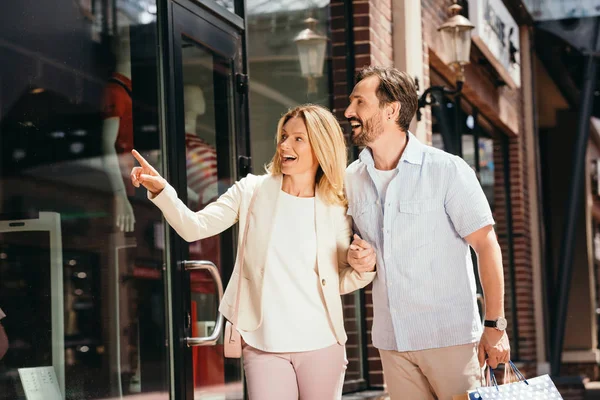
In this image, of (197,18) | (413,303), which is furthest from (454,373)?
(197,18)

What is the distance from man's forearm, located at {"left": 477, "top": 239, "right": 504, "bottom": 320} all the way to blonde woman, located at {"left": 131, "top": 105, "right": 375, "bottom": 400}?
36cm

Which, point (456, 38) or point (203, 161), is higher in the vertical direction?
point (456, 38)

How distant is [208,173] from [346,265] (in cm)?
194

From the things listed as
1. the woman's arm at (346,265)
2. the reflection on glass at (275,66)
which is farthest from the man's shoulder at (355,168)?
the reflection on glass at (275,66)

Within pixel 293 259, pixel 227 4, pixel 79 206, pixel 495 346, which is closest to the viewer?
pixel 495 346

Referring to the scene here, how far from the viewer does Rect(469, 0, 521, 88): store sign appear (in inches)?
382

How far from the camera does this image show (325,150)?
3521mm

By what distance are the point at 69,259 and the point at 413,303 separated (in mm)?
1534

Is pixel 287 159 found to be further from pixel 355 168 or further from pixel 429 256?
pixel 429 256

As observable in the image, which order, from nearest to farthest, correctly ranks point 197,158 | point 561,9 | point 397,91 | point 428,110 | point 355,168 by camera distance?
point 397,91, point 355,168, point 197,158, point 428,110, point 561,9

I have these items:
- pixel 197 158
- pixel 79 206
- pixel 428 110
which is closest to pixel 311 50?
pixel 428 110

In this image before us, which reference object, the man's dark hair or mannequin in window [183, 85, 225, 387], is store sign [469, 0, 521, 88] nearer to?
mannequin in window [183, 85, 225, 387]

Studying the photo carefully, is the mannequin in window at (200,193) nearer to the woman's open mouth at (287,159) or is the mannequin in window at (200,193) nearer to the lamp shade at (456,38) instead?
the woman's open mouth at (287,159)

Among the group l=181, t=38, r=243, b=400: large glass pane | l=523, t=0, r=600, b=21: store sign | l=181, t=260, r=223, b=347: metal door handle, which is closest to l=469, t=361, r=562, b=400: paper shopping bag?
l=181, t=260, r=223, b=347: metal door handle
